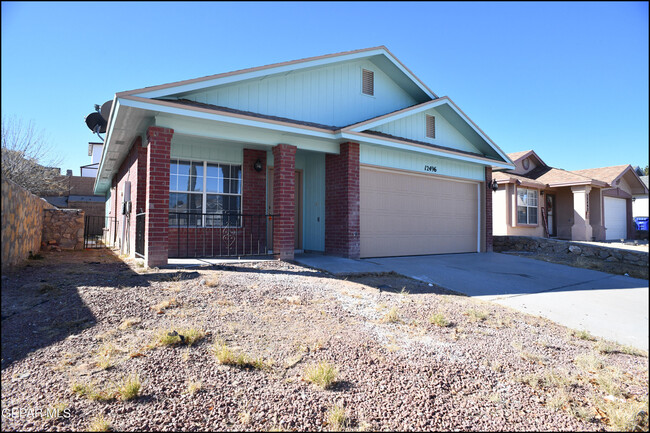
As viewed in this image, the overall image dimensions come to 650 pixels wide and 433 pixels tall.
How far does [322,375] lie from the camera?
305cm

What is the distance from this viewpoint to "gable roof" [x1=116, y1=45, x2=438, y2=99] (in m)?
7.12

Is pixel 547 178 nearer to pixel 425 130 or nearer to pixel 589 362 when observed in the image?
pixel 425 130

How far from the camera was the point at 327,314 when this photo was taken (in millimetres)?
4828

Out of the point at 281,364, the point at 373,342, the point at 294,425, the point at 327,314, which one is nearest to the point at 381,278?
the point at 327,314

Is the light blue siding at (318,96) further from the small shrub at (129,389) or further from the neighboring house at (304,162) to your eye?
the small shrub at (129,389)

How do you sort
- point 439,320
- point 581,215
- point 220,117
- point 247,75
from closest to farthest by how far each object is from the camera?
point 439,320
point 220,117
point 247,75
point 581,215

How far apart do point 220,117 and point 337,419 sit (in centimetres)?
639

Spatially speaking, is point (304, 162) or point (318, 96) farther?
point (304, 162)

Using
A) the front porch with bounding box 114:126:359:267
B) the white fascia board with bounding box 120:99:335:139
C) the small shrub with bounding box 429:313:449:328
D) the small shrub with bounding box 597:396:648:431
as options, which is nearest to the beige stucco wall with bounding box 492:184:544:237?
the front porch with bounding box 114:126:359:267

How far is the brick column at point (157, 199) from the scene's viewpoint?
7.09m

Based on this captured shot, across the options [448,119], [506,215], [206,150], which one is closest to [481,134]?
[448,119]

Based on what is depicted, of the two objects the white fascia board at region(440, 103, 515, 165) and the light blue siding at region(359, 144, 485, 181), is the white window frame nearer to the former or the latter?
the white fascia board at region(440, 103, 515, 165)

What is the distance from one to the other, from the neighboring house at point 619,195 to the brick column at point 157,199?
19850mm

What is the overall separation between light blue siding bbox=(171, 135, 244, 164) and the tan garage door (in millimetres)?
3279
